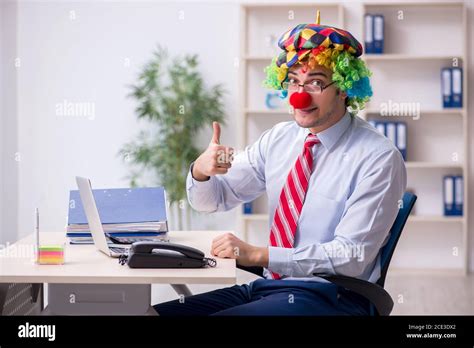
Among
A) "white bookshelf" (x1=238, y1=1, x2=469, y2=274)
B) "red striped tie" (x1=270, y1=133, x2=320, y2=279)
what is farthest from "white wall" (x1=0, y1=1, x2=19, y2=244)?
"red striped tie" (x1=270, y1=133, x2=320, y2=279)

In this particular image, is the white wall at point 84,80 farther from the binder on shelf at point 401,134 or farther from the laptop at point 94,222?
the laptop at point 94,222

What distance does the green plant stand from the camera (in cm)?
541

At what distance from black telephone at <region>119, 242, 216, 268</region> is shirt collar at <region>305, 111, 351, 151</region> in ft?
1.91

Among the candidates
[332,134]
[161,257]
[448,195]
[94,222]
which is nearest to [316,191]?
[332,134]

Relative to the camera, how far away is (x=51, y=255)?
2166 mm

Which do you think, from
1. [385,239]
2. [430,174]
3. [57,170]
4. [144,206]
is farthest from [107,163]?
[385,239]

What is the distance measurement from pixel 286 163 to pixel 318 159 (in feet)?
0.41

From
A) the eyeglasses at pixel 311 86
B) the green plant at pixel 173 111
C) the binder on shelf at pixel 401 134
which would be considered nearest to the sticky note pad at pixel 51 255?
the eyeglasses at pixel 311 86

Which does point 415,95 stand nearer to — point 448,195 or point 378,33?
point 378,33

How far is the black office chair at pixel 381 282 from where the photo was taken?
2170 millimetres

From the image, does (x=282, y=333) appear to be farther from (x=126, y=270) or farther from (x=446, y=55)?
(x=446, y=55)

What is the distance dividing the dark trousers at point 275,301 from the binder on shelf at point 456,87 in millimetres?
3330

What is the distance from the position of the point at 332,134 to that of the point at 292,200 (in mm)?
238

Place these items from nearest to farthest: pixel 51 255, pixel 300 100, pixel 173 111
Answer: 1. pixel 51 255
2. pixel 300 100
3. pixel 173 111
